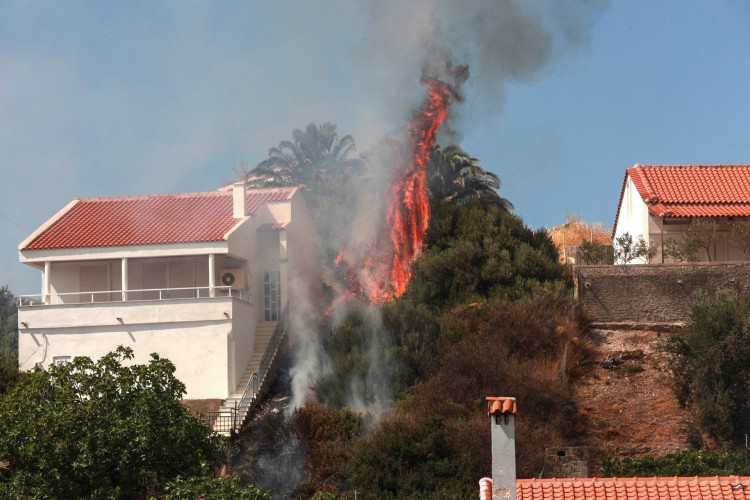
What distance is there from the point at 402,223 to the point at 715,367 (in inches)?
549

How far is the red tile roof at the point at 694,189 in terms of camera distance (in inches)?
2050

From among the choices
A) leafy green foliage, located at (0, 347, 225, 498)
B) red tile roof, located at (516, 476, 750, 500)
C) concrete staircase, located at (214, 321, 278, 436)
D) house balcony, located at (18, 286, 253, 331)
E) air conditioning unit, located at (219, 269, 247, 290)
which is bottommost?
red tile roof, located at (516, 476, 750, 500)

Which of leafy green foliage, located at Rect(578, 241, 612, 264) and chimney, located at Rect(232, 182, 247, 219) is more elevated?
chimney, located at Rect(232, 182, 247, 219)

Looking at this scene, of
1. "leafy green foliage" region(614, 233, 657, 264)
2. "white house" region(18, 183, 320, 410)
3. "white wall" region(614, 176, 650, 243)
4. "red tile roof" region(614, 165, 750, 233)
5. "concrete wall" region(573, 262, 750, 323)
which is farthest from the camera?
"white wall" region(614, 176, 650, 243)

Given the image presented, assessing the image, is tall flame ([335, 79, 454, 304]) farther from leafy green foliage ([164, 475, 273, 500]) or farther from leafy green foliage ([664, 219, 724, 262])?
leafy green foliage ([164, 475, 273, 500])

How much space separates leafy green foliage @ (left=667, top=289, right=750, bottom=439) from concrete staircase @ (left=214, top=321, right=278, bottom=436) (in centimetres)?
1311

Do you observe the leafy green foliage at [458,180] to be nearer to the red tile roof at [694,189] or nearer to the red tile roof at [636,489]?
the red tile roof at [694,189]

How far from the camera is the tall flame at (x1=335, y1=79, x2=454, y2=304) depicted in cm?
5025

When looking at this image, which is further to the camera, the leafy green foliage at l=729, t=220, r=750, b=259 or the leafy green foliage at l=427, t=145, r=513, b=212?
the leafy green foliage at l=427, t=145, r=513, b=212

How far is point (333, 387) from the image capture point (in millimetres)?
43562

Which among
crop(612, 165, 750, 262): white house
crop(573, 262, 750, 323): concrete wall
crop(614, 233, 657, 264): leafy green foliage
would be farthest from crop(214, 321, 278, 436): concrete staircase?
crop(612, 165, 750, 262): white house

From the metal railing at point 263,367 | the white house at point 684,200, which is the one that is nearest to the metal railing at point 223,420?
the metal railing at point 263,367

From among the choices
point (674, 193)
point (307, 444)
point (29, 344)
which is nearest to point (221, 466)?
point (307, 444)

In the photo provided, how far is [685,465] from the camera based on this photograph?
121 feet
